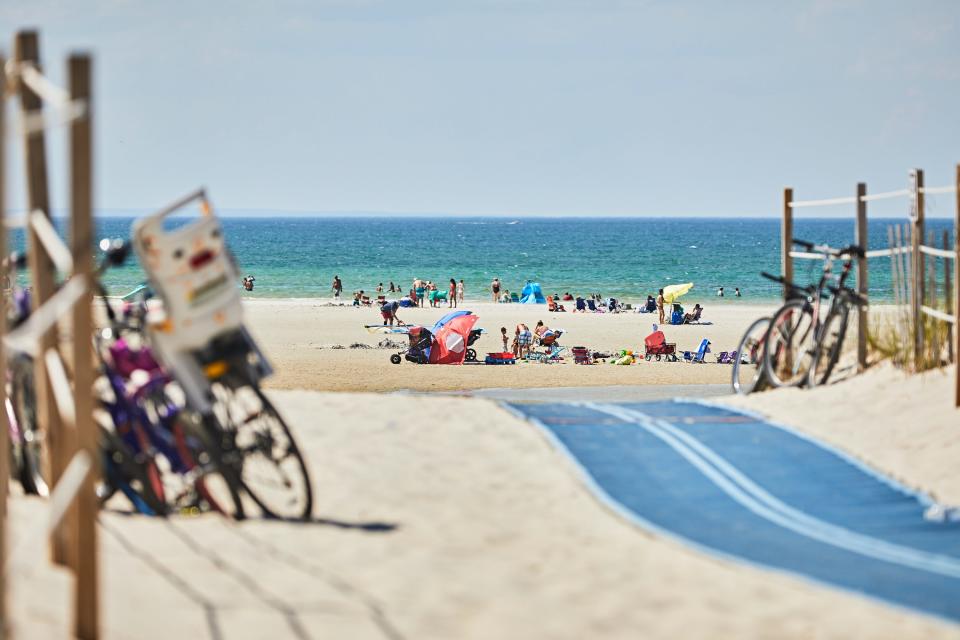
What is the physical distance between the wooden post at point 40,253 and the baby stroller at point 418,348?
1849 cm

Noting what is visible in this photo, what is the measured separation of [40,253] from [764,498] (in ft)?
16.6

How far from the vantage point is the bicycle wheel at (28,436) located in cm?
769

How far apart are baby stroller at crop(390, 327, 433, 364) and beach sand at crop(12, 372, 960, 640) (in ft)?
52.2

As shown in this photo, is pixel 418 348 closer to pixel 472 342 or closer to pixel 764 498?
pixel 472 342

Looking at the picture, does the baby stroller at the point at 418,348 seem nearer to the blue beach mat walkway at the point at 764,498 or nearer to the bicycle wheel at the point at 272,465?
the blue beach mat walkway at the point at 764,498

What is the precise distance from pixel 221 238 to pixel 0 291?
1571 mm

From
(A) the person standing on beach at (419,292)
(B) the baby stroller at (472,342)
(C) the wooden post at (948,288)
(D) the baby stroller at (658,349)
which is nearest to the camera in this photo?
(C) the wooden post at (948,288)

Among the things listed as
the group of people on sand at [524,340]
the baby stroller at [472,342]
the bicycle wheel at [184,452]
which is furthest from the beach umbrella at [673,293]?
the bicycle wheel at [184,452]

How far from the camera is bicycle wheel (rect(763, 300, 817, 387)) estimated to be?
40.8ft

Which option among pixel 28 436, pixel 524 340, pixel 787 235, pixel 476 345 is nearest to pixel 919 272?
pixel 787 235

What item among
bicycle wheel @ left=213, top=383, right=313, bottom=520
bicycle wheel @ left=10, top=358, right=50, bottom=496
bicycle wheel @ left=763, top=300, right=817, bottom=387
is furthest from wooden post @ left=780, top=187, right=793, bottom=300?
bicycle wheel @ left=10, top=358, right=50, bottom=496

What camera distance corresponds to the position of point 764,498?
27.9 feet

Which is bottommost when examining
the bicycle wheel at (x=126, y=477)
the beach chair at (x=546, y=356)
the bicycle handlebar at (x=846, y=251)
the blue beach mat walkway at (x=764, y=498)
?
the beach chair at (x=546, y=356)

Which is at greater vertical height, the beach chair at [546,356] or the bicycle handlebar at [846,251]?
the bicycle handlebar at [846,251]
